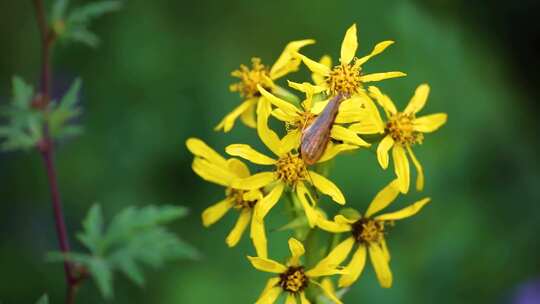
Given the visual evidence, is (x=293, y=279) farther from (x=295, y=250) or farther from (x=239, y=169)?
(x=239, y=169)

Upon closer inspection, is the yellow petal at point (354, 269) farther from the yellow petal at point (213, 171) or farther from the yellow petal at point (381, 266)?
the yellow petal at point (213, 171)

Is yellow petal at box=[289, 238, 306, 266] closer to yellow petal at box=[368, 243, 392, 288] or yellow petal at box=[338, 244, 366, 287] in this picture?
yellow petal at box=[338, 244, 366, 287]

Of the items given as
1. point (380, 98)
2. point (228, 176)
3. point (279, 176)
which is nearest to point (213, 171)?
point (228, 176)

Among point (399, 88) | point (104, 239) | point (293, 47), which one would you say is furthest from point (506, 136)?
point (104, 239)

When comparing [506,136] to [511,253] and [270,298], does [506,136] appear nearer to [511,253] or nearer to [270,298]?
[511,253]

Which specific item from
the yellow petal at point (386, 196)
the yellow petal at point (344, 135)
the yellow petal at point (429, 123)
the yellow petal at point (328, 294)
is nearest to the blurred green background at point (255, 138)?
the yellow petal at point (429, 123)
